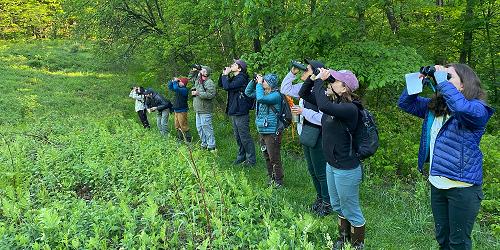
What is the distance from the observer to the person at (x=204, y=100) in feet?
28.4

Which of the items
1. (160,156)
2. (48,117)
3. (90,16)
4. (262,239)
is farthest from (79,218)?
(90,16)

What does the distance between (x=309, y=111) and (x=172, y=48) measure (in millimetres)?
7764

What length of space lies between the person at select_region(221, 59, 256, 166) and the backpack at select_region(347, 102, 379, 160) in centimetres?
376

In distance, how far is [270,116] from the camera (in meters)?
6.43

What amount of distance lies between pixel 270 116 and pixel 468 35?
23.5 feet

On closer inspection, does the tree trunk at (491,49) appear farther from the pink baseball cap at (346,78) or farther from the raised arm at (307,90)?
the pink baseball cap at (346,78)

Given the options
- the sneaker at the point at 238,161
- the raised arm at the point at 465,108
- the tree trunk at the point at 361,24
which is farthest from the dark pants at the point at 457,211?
the sneaker at the point at 238,161

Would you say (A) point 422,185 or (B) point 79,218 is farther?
(A) point 422,185

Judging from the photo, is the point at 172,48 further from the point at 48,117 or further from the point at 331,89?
the point at 331,89

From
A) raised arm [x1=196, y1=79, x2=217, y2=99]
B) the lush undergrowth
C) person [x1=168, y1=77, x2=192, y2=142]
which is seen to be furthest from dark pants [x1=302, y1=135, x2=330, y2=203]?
person [x1=168, y1=77, x2=192, y2=142]

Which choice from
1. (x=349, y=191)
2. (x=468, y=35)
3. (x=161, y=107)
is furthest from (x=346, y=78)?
(x=468, y=35)

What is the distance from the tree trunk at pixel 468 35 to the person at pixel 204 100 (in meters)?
6.37

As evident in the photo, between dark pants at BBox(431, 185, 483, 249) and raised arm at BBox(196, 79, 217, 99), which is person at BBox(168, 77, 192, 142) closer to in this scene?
raised arm at BBox(196, 79, 217, 99)

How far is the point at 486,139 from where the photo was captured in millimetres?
6977
